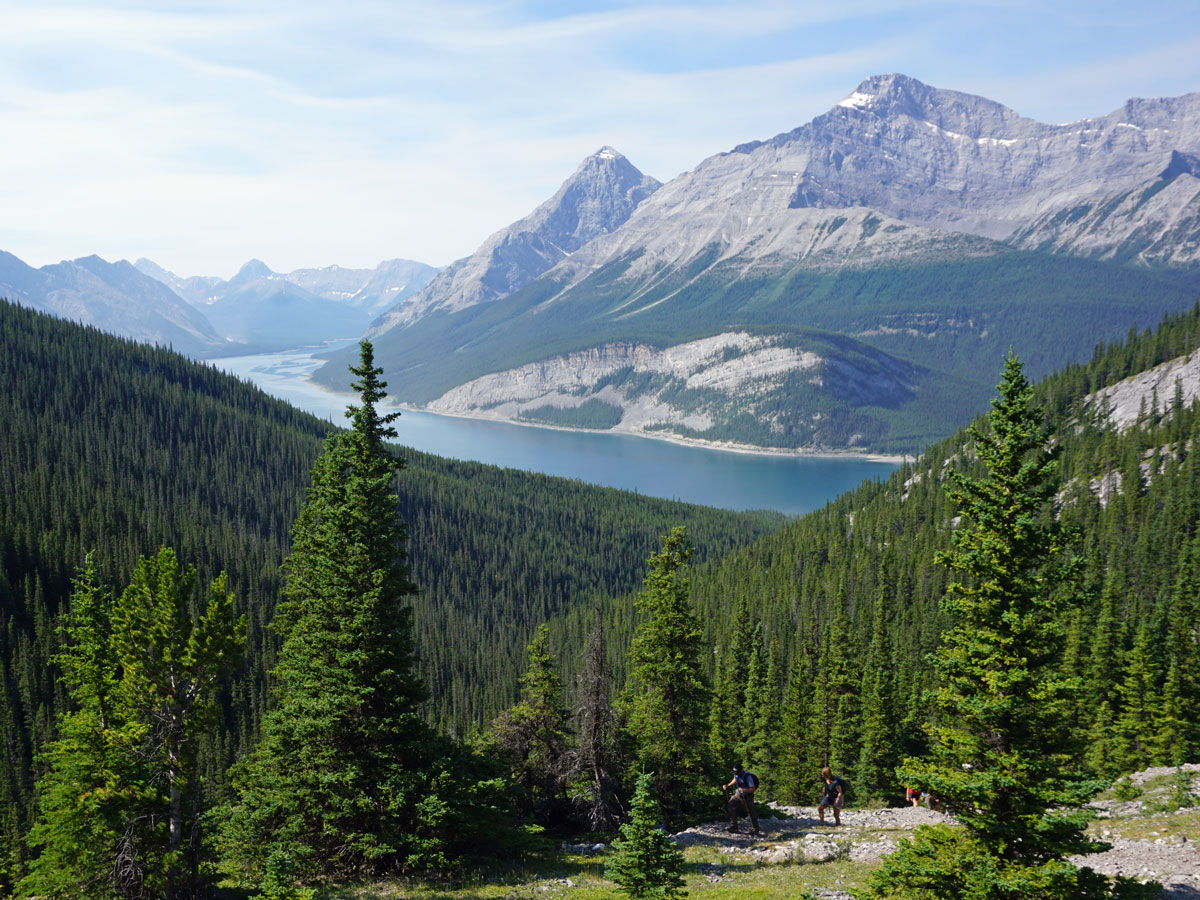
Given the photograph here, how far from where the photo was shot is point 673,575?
38656 millimetres

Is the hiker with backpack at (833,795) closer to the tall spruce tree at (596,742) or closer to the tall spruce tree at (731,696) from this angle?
the tall spruce tree at (596,742)

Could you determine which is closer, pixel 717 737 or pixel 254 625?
pixel 717 737

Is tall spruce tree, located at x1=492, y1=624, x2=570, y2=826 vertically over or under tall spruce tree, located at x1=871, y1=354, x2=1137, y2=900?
under

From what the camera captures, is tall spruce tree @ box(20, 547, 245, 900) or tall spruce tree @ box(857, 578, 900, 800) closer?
tall spruce tree @ box(20, 547, 245, 900)

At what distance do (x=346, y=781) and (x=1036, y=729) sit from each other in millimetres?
20831

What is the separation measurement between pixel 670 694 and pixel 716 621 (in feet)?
300

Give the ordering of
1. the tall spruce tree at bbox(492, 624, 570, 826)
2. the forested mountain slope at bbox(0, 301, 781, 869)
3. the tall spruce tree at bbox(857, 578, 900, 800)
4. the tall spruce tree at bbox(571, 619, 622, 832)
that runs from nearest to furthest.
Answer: the tall spruce tree at bbox(571, 619, 622, 832), the tall spruce tree at bbox(492, 624, 570, 826), the tall spruce tree at bbox(857, 578, 900, 800), the forested mountain slope at bbox(0, 301, 781, 869)

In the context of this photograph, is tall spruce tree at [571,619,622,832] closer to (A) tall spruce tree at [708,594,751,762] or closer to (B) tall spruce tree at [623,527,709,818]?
(B) tall spruce tree at [623,527,709,818]

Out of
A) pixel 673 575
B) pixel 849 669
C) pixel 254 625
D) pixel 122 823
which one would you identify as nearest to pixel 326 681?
pixel 122 823

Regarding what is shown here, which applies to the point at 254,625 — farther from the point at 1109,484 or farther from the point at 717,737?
the point at 1109,484

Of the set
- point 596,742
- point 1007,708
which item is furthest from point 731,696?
point 1007,708

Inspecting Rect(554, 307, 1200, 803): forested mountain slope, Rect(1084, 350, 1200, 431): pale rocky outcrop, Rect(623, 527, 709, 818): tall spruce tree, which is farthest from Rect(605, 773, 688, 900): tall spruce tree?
Rect(1084, 350, 1200, 431): pale rocky outcrop

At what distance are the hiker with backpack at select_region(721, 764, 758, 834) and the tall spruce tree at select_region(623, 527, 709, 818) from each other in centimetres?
347

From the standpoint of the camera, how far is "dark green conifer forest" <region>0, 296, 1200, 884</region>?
38000 millimetres
